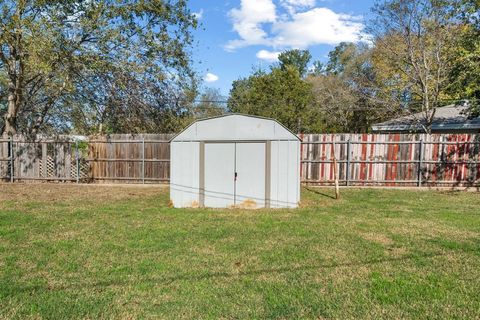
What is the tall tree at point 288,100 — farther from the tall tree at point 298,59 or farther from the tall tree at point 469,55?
the tall tree at point 298,59

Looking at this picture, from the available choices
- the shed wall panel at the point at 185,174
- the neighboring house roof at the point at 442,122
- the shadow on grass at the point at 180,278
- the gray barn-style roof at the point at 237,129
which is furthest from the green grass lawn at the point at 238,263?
the neighboring house roof at the point at 442,122

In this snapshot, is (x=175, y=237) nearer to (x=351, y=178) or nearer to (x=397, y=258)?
(x=397, y=258)

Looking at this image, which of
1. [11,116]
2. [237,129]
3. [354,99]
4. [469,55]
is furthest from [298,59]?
[237,129]

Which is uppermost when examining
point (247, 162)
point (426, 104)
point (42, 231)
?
point (426, 104)

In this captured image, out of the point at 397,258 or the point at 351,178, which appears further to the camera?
the point at 351,178

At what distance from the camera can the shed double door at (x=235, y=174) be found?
8141 millimetres

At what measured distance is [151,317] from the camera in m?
3.01

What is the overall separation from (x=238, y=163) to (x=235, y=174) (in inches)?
10.8

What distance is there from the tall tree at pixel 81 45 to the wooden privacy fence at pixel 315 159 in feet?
6.43

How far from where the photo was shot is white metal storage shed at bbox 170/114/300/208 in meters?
8.10

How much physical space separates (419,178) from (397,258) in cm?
802

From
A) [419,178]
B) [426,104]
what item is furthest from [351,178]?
[426,104]

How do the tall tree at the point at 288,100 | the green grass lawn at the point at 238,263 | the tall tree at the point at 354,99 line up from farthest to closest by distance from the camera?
the tall tree at the point at 288,100 < the tall tree at the point at 354,99 < the green grass lawn at the point at 238,263

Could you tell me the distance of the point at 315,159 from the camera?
12.0 m
